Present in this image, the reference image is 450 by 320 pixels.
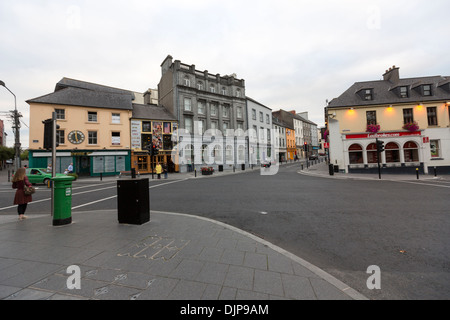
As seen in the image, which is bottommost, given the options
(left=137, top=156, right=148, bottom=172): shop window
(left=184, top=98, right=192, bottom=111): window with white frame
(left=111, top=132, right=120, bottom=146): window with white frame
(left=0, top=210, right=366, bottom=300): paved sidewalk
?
(left=0, top=210, right=366, bottom=300): paved sidewalk

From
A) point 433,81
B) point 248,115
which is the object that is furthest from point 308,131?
point 433,81

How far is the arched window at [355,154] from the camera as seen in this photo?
66.9ft

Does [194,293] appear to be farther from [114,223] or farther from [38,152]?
[38,152]

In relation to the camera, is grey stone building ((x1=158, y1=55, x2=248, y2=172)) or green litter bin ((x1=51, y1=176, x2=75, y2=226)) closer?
green litter bin ((x1=51, y1=176, x2=75, y2=226))

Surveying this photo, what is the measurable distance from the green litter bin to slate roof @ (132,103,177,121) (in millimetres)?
23087

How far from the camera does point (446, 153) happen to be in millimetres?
19016

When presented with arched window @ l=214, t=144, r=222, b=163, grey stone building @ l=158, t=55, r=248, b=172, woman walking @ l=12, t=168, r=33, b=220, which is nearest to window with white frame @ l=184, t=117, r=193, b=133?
grey stone building @ l=158, t=55, r=248, b=172

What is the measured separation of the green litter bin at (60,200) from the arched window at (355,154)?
2359 centimetres

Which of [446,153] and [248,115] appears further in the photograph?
[248,115]

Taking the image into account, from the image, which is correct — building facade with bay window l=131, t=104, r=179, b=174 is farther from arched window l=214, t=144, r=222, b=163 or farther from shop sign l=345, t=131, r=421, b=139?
shop sign l=345, t=131, r=421, b=139

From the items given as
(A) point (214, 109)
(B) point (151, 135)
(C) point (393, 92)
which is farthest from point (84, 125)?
(C) point (393, 92)

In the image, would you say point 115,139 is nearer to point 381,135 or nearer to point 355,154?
point 355,154

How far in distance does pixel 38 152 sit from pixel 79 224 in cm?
2288

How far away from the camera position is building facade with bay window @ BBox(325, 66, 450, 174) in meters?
19.1
